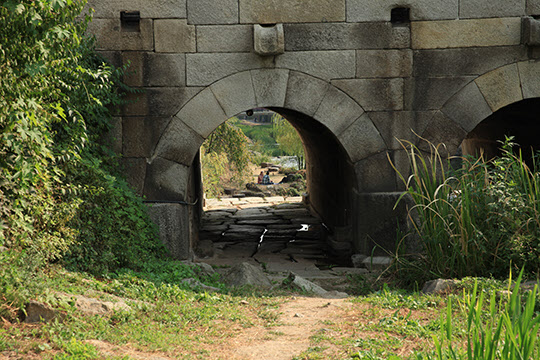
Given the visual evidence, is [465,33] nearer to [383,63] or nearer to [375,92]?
[383,63]

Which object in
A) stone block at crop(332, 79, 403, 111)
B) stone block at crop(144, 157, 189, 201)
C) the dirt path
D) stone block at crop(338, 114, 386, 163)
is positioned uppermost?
stone block at crop(332, 79, 403, 111)

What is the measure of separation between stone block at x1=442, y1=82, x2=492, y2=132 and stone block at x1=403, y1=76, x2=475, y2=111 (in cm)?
6

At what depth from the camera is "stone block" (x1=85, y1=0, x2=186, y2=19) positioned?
5.71m

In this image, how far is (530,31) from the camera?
587 centimetres

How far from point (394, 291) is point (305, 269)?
5.66 feet

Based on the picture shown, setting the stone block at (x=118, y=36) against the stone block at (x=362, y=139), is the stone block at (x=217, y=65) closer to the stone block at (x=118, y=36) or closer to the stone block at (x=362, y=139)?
the stone block at (x=118, y=36)

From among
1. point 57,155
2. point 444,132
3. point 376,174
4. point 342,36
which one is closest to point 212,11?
point 342,36

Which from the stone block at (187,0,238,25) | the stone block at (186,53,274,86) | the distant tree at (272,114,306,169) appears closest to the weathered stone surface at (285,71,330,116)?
the stone block at (186,53,274,86)

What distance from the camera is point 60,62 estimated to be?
13.5 feet

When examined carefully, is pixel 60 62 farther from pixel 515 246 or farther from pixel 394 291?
pixel 515 246

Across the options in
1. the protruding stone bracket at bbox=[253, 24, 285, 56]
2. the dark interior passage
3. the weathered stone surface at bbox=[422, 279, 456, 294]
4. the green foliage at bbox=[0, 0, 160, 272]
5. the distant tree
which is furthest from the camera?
the distant tree

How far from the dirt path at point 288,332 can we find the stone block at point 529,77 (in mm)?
3345

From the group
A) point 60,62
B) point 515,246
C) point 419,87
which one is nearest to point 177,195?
point 60,62

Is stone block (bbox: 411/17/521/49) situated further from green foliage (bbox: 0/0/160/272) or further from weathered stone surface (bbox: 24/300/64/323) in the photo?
weathered stone surface (bbox: 24/300/64/323)
